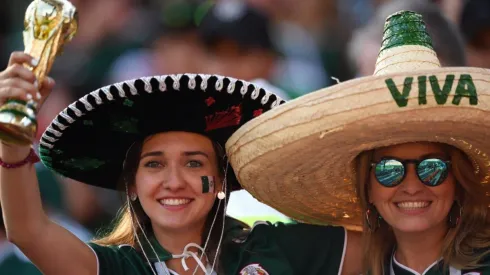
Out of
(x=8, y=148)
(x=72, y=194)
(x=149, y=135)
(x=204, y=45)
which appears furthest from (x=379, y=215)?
(x=72, y=194)

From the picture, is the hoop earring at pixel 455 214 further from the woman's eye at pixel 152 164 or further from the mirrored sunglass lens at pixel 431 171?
the woman's eye at pixel 152 164

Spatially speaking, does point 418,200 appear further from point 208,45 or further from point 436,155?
point 208,45


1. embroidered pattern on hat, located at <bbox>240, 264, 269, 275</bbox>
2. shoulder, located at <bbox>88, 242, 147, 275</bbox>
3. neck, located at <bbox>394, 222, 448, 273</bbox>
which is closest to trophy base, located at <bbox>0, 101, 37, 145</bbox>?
shoulder, located at <bbox>88, 242, 147, 275</bbox>

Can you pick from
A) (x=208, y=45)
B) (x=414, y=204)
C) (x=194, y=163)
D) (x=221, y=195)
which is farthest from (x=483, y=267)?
(x=208, y=45)

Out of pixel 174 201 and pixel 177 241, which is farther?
pixel 177 241

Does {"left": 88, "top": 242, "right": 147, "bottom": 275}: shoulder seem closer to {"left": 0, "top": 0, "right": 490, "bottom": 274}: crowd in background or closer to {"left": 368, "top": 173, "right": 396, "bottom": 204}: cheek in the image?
{"left": 368, "top": 173, "right": 396, "bottom": 204}: cheek

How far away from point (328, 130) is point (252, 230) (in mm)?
736

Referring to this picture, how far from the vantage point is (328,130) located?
3.49 meters

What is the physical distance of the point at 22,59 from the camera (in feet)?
9.70

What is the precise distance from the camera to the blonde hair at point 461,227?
3740 millimetres

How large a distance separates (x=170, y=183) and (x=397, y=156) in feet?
2.76

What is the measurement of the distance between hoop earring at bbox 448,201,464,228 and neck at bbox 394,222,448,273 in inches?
1.3

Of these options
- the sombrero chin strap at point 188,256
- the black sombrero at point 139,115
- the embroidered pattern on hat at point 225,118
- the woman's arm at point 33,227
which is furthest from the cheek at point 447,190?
the woman's arm at point 33,227

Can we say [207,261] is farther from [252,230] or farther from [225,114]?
[225,114]
